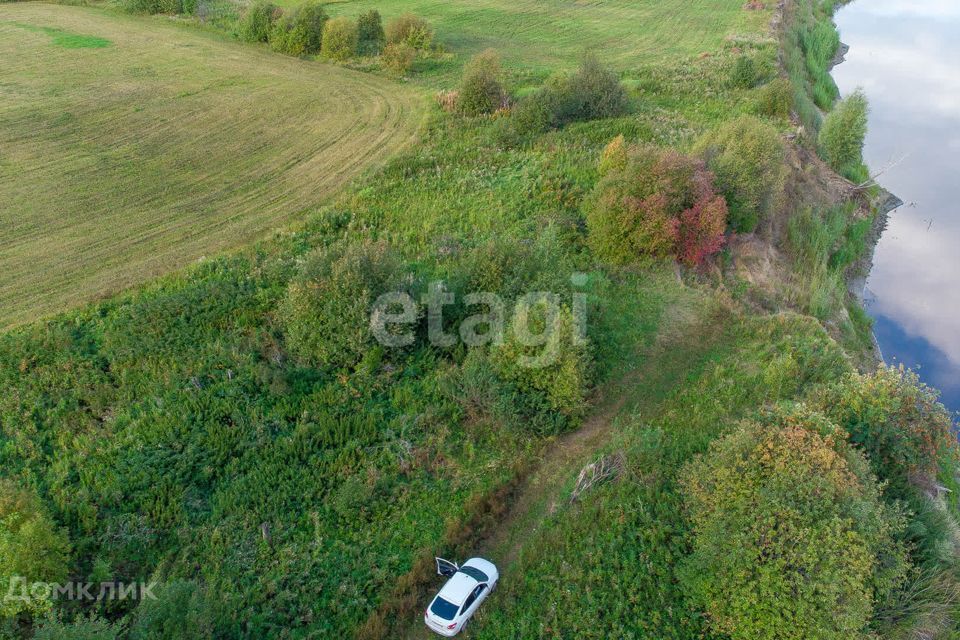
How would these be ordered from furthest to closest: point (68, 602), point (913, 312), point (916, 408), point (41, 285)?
1. point (913, 312)
2. point (41, 285)
3. point (916, 408)
4. point (68, 602)

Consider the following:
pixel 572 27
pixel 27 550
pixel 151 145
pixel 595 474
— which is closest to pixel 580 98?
pixel 151 145

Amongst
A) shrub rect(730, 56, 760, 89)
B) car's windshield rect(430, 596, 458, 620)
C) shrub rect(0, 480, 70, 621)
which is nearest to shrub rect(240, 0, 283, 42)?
shrub rect(730, 56, 760, 89)

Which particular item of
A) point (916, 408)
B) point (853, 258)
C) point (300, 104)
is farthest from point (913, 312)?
point (300, 104)

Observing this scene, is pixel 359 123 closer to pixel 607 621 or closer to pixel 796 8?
pixel 607 621

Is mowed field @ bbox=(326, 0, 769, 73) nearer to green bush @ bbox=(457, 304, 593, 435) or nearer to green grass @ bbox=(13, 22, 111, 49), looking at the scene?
green grass @ bbox=(13, 22, 111, 49)

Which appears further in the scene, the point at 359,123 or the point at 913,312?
the point at 359,123

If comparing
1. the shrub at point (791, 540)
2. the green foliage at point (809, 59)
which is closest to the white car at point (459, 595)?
the shrub at point (791, 540)

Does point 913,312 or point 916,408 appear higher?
point 916,408

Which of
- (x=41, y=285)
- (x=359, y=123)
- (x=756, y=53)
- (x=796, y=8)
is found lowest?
(x=41, y=285)
